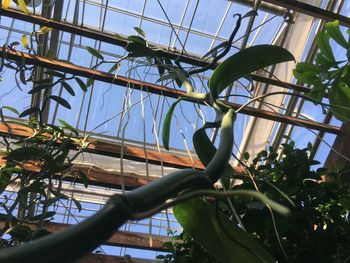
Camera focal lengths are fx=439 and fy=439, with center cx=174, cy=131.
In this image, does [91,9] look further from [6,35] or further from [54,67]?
[54,67]

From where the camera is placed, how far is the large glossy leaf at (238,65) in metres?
0.73

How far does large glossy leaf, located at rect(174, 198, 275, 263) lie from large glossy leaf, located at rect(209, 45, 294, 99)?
7.7 inches

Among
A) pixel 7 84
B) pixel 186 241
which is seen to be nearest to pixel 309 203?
pixel 186 241

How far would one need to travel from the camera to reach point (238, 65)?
2.43 ft

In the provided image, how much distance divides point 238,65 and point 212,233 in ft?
0.93

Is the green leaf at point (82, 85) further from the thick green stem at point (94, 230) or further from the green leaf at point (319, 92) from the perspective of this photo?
the thick green stem at point (94, 230)

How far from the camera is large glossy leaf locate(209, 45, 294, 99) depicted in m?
0.73

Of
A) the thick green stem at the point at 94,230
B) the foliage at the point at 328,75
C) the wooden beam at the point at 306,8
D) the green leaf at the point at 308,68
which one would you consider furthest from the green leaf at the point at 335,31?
the thick green stem at the point at 94,230

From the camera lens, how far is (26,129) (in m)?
3.12

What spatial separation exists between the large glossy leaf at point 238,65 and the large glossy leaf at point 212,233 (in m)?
0.20

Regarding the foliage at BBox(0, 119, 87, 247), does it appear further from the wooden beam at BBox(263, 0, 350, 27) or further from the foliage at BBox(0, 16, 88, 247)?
the wooden beam at BBox(263, 0, 350, 27)

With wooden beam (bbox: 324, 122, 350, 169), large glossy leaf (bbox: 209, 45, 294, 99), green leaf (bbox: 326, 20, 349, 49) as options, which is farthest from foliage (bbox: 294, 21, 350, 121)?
wooden beam (bbox: 324, 122, 350, 169)

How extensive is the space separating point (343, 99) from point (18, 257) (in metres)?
1.62

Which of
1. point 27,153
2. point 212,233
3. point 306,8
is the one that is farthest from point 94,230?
point 306,8
